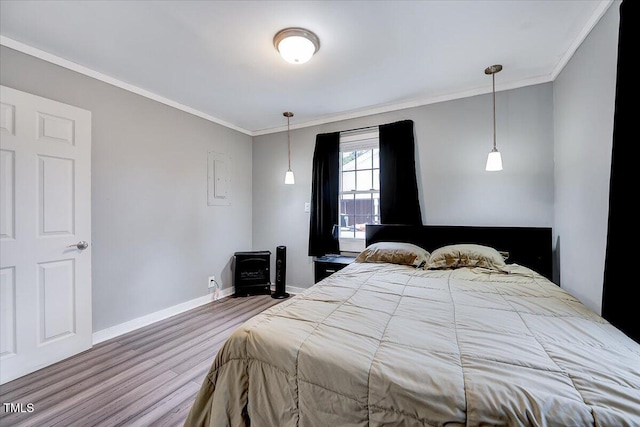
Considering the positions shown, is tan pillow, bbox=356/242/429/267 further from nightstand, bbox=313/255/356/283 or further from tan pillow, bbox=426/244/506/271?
nightstand, bbox=313/255/356/283

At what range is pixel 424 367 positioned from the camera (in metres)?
0.91

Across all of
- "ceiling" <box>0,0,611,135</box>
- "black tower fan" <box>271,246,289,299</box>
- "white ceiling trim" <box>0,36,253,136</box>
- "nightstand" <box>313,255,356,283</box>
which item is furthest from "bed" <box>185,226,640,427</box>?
"white ceiling trim" <box>0,36,253,136</box>

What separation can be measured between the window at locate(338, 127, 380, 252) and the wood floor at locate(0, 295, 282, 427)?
1947 millimetres

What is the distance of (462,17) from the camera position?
1.78 m

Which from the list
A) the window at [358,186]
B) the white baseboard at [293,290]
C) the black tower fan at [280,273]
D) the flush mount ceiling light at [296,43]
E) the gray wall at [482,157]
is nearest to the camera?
the flush mount ceiling light at [296,43]

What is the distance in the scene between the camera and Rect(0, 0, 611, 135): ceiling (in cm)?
171

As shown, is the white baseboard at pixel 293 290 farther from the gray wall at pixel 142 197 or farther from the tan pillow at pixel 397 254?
the tan pillow at pixel 397 254

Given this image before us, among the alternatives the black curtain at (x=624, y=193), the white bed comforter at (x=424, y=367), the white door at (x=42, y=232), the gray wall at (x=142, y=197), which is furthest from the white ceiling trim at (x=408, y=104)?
the white door at (x=42, y=232)

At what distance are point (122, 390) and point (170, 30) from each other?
2605mm

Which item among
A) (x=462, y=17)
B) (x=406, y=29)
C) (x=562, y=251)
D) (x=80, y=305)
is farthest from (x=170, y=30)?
(x=562, y=251)

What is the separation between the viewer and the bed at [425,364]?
78cm

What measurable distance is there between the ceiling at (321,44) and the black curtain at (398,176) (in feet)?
1.35

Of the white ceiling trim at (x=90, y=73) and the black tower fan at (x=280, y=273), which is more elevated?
the white ceiling trim at (x=90, y=73)

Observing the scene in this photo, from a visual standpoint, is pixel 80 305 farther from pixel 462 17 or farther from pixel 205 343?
pixel 462 17
